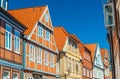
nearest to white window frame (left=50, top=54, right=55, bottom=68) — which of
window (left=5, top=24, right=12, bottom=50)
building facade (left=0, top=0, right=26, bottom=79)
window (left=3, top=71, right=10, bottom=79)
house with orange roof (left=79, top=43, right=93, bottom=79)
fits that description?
building facade (left=0, top=0, right=26, bottom=79)

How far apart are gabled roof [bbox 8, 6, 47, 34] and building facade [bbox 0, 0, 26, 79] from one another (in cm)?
301

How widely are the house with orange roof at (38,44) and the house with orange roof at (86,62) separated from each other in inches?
617

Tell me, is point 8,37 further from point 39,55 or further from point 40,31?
point 40,31

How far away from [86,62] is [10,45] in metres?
32.2

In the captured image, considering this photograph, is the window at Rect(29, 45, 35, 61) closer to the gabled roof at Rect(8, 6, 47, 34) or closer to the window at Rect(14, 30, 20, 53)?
the gabled roof at Rect(8, 6, 47, 34)

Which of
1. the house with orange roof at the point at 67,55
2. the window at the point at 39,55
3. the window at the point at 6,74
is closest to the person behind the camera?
the window at the point at 6,74

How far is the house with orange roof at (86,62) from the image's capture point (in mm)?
55500

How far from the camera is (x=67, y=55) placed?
44.7 meters

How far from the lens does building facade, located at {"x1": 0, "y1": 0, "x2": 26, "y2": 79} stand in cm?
2506

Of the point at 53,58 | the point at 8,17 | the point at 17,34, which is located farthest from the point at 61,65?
the point at 8,17

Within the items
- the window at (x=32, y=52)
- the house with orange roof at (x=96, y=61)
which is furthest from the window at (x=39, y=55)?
the house with orange roof at (x=96, y=61)

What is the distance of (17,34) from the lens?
2855 cm

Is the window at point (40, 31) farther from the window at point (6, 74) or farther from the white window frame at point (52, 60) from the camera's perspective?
the window at point (6, 74)

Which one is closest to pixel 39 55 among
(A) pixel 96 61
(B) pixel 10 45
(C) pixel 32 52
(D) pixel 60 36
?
(C) pixel 32 52
